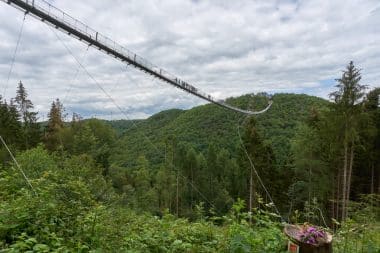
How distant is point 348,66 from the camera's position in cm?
2231

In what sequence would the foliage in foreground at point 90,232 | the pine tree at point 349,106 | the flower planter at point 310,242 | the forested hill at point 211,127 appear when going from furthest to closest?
the forested hill at point 211,127 → the pine tree at point 349,106 → the flower planter at point 310,242 → the foliage in foreground at point 90,232

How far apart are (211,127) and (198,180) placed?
999 inches

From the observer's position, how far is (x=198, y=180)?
5822 centimetres

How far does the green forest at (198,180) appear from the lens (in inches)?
160

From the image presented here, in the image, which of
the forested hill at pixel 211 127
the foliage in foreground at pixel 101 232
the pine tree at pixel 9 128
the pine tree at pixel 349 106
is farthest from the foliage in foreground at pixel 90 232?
the forested hill at pixel 211 127

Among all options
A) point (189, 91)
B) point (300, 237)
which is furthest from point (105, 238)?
point (189, 91)

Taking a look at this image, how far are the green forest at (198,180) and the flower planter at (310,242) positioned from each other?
187 mm

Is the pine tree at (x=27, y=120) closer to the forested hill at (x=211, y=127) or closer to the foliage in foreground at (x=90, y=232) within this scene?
the forested hill at (x=211, y=127)

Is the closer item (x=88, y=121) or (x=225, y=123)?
(x=88, y=121)

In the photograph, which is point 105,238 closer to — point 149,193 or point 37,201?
point 37,201

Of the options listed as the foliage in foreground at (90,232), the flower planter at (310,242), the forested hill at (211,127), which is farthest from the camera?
the forested hill at (211,127)

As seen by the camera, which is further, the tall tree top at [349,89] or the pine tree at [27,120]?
the pine tree at [27,120]

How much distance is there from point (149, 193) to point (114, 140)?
15858 mm

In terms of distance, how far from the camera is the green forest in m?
4.07
